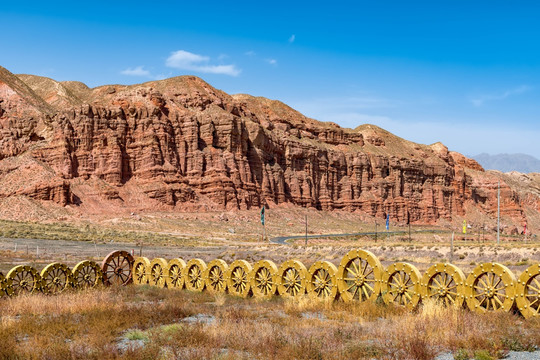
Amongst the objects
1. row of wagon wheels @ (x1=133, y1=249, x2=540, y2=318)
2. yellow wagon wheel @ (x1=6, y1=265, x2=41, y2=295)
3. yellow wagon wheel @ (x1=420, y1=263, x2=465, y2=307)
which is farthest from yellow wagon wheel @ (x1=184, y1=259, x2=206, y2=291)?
yellow wagon wheel @ (x1=420, y1=263, x2=465, y2=307)

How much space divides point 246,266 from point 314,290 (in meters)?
2.95

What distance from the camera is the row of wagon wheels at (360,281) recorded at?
12.2 m

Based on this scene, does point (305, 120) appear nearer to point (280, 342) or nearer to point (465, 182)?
point (465, 182)

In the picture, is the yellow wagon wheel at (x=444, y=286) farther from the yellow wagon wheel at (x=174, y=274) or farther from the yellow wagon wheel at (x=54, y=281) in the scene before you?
the yellow wagon wheel at (x=54, y=281)

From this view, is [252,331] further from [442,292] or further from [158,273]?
[158,273]

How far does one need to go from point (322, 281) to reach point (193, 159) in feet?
278

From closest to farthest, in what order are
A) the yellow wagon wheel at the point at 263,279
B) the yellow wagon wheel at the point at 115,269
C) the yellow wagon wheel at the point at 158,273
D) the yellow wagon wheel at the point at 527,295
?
the yellow wagon wheel at the point at 527,295, the yellow wagon wheel at the point at 263,279, the yellow wagon wheel at the point at 115,269, the yellow wagon wheel at the point at 158,273

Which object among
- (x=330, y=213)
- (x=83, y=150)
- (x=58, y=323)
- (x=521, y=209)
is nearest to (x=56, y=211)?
(x=83, y=150)

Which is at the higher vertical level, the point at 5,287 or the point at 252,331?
the point at 252,331

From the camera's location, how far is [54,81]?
13225 centimetres

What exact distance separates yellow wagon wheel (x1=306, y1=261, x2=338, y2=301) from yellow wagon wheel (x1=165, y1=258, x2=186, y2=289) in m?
5.94

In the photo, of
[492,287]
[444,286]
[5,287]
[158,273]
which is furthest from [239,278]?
[492,287]

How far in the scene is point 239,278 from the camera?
17375 mm

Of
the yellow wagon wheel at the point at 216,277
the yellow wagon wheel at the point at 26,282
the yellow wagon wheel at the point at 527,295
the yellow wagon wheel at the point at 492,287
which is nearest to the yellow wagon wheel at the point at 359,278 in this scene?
the yellow wagon wheel at the point at 492,287
